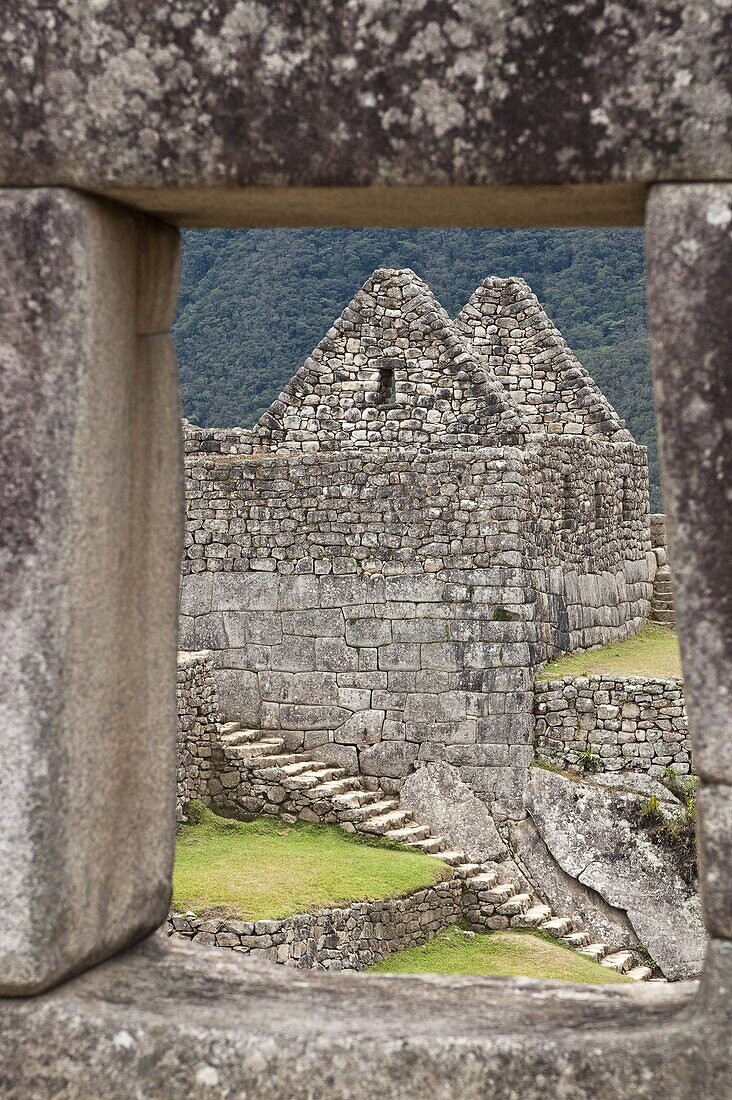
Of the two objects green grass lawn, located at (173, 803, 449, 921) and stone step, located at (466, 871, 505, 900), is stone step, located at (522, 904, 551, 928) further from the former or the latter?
green grass lawn, located at (173, 803, 449, 921)

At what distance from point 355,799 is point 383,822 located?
49 centimetres

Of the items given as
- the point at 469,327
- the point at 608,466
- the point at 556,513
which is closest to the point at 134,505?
the point at 556,513

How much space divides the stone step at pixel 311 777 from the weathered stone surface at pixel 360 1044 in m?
12.0

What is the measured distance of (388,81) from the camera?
2818mm

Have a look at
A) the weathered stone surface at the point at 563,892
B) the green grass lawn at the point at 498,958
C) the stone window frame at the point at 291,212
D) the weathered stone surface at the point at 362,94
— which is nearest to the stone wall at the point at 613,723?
the weathered stone surface at the point at 563,892

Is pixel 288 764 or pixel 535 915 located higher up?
pixel 288 764

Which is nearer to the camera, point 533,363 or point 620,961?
point 620,961

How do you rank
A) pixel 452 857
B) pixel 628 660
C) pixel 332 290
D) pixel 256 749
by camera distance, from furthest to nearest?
pixel 332 290 → pixel 628 660 → pixel 256 749 → pixel 452 857

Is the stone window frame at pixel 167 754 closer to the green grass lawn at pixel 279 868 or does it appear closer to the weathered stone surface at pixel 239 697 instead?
the green grass lawn at pixel 279 868

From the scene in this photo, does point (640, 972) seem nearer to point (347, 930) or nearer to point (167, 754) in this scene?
point (347, 930)

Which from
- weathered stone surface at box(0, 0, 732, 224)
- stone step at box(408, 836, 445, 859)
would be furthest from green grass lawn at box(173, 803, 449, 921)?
weathered stone surface at box(0, 0, 732, 224)

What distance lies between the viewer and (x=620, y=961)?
13.2 metres

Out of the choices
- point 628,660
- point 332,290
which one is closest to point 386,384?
point 628,660

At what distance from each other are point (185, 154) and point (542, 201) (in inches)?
25.8
